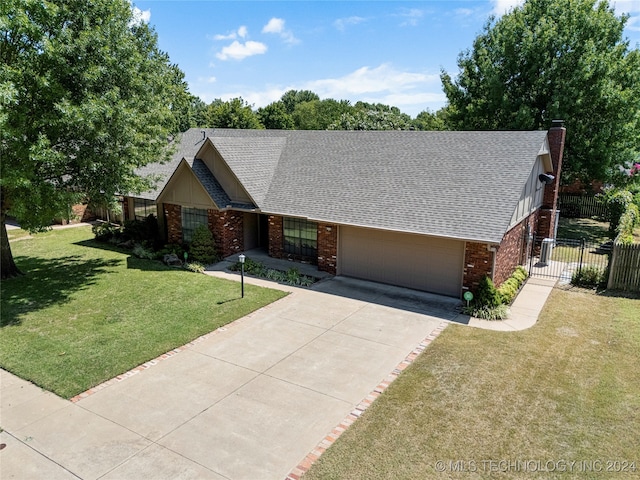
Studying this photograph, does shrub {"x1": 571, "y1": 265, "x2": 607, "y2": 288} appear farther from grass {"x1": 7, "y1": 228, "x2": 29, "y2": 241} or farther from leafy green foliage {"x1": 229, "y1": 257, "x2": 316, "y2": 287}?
grass {"x1": 7, "y1": 228, "x2": 29, "y2": 241}

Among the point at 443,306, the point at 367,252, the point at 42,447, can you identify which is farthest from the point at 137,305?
the point at 443,306

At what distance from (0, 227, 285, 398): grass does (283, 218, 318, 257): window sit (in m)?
3.38

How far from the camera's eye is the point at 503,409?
851 cm

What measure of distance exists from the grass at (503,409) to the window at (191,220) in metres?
11.5

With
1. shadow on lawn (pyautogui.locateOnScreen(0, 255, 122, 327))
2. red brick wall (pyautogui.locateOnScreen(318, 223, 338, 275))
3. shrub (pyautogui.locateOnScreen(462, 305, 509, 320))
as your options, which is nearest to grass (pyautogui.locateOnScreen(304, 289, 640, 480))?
shrub (pyautogui.locateOnScreen(462, 305, 509, 320))

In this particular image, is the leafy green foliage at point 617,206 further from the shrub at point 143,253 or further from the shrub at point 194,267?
the shrub at point 143,253

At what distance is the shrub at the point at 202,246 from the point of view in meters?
18.0

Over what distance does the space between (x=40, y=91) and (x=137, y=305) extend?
276 inches

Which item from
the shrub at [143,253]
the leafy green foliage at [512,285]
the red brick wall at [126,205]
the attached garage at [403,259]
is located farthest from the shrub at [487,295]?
Answer: the red brick wall at [126,205]

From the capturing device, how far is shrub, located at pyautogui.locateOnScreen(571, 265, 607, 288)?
50.9 ft

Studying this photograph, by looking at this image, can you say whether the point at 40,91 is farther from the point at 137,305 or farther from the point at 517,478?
the point at 517,478

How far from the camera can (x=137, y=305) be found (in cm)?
1391

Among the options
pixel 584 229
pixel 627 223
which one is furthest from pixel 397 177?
pixel 584 229

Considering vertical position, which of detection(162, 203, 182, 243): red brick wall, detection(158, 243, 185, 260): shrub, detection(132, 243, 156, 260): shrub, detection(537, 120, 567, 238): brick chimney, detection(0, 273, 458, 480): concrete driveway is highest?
detection(537, 120, 567, 238): brick chimney
